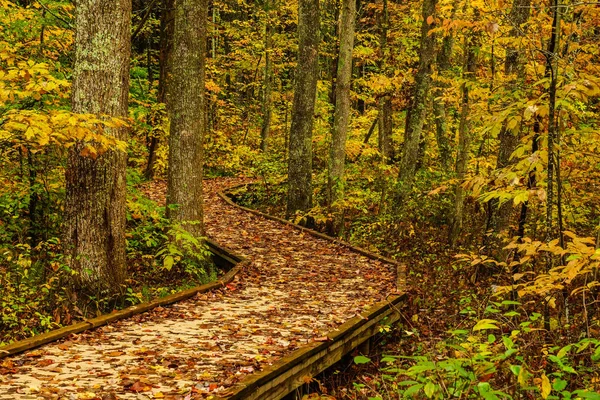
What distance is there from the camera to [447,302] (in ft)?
34.2

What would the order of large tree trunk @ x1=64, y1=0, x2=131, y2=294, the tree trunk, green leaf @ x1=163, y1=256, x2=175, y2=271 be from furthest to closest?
the tree trunk → green leaf @ x1=163, y1=256, x2=175, y2=271 → large tree trunk @ x1=64, y1=0, x2=131, y2=294

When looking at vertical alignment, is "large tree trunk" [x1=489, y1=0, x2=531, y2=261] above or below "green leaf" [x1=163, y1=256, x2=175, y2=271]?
above

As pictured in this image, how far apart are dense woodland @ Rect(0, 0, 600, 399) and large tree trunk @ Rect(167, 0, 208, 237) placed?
34mm

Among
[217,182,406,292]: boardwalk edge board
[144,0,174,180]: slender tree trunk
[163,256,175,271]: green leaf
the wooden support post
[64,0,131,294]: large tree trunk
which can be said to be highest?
[144,0,174,180]: slender tree trunk

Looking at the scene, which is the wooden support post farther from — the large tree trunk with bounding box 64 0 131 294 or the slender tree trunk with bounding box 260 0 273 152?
the slender tree trunk with bounding box 260 0 273 152

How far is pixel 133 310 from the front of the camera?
707 cm

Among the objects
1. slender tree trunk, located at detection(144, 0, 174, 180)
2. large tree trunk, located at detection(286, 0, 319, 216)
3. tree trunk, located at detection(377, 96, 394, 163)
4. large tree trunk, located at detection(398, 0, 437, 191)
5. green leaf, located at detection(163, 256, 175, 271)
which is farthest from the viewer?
tree trunk, located at detection(377, 96, 394, 163)

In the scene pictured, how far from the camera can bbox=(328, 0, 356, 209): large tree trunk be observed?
14.1 meters

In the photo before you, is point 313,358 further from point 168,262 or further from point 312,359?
point 168,262

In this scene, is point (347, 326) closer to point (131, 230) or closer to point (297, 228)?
point (131, 230)

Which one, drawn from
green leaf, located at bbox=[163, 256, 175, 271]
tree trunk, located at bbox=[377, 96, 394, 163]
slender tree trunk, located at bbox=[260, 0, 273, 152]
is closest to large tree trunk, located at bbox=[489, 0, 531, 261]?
Answer: green leaf, located at bbox=[163, 256, 175, 271]

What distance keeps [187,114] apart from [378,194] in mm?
9855

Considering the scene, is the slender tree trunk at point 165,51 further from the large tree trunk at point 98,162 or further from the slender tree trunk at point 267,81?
the large tree trunk at point 98,162

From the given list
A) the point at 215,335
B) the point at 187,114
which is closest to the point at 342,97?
the point at 187,114
